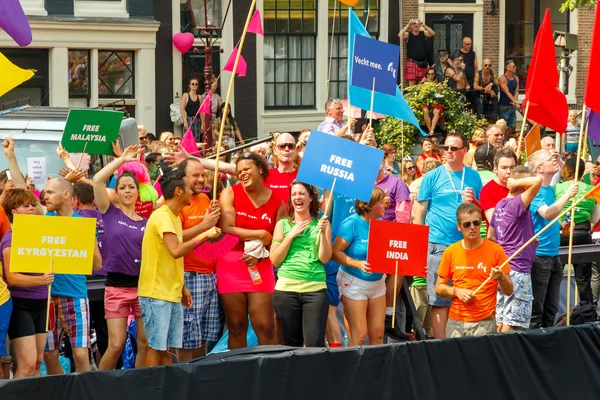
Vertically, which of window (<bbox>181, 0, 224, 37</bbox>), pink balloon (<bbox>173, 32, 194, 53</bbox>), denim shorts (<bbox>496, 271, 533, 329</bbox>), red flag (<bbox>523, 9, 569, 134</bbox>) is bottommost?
denim shorts (<bbox>496, 271, 533, 329</bbox>)

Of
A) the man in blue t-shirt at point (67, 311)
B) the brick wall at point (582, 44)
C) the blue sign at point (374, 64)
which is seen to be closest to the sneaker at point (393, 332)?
the blue sign at point (374, 64)

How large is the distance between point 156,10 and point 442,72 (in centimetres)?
546

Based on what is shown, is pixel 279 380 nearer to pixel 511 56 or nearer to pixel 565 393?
pixel 565 393

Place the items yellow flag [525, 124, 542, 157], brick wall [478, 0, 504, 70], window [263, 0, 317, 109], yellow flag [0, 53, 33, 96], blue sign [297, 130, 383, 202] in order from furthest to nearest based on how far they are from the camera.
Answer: brick wall [478, 0, 504, 70]
window [263, 0, 317, 109]
yellow flag [525, 124, 542, 157]
blue sign [297, 130, 383, 202]
yellow flag [0, 53, 33, 96]

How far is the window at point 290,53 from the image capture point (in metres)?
23.5

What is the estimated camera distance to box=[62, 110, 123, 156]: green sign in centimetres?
973

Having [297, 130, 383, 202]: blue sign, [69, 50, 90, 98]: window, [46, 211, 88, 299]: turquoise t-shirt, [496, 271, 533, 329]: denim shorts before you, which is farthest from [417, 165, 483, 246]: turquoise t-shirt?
[69, 50, 90, 98]: window

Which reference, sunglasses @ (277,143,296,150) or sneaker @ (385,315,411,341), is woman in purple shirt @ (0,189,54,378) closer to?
sunglasses @ (277,143,296,150)

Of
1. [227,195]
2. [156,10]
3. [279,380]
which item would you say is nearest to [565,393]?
[279,380]

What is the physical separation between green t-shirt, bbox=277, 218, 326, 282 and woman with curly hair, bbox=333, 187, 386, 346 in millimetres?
378

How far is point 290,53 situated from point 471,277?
14.6 metres

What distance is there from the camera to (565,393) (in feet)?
28.3

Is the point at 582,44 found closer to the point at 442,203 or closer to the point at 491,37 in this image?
the point at 491,37

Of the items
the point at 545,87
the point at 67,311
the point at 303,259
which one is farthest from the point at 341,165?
the point at 545,87
